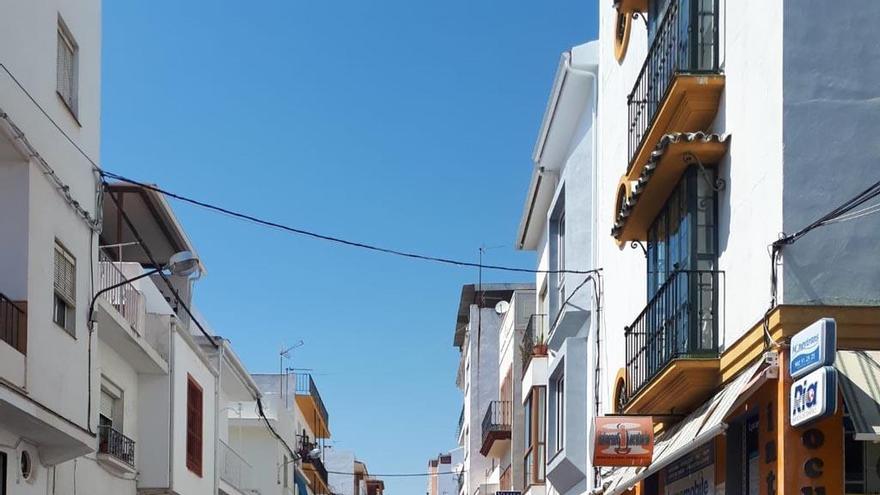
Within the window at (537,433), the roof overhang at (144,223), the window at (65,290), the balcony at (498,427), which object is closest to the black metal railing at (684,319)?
the window at (65,290)

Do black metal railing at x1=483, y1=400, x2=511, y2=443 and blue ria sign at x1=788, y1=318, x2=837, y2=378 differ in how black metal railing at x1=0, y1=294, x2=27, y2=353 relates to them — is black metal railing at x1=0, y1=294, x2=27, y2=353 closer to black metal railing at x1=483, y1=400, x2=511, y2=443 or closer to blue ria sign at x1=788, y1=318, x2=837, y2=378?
blue ria sign at x1=788, y1=318, x2=837, y2=378

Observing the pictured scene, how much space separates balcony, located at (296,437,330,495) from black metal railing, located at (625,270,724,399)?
32.5 m

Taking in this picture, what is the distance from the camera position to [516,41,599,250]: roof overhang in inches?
854

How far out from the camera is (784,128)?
11328mm

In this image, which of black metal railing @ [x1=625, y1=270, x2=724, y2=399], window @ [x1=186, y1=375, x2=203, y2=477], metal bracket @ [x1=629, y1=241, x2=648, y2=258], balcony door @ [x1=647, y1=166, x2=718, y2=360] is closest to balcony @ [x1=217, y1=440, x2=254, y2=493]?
window @ [x1=186, y1=375, x2=203, y2=477]

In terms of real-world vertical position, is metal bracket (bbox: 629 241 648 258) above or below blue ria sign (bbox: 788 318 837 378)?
above

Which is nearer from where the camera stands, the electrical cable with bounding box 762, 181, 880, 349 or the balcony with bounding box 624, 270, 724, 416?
the electrical cable with bounding box 762, 181, 880, 349

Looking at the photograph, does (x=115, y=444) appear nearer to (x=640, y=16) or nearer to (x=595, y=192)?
(x=595, y=192)

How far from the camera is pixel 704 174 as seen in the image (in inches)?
527

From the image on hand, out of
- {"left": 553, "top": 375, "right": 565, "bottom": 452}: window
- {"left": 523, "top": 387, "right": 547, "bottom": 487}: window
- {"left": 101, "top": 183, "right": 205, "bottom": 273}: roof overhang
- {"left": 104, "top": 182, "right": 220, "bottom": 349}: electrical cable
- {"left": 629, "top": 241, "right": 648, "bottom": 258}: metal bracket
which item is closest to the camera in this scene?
{"left": 629, "top": 241, "right": 648, "bottom": 258}: metal bracket

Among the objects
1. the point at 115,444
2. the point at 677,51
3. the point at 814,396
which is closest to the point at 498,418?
the point at 115,444

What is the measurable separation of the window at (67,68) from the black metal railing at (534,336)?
14.7m

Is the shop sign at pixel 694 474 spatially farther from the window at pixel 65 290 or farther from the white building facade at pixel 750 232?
the window at pixel 65 290

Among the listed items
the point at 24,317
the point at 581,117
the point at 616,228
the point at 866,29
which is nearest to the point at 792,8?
the point at 866,29
